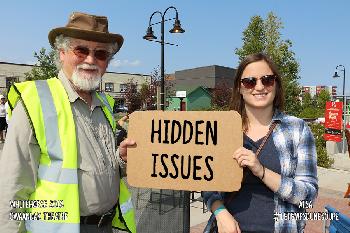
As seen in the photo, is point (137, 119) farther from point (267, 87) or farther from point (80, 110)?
point (267, 87)

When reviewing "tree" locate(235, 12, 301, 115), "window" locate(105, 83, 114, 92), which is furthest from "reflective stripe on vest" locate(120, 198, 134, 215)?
"window" locate(105, 83, 114, 92)

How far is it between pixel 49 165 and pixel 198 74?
Answer: 61.1m

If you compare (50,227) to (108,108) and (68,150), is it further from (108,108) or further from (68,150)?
(108,108)

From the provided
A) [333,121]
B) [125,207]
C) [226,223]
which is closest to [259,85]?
[226,223]

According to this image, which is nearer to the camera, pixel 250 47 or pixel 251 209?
pixel 251 209

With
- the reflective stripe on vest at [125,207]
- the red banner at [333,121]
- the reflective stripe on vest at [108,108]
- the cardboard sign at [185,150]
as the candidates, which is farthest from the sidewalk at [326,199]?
the cardboard sign at [185,150]

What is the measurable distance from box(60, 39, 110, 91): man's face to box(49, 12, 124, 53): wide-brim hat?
0.05 m

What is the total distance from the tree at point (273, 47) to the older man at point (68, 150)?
855 inches

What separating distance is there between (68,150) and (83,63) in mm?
668

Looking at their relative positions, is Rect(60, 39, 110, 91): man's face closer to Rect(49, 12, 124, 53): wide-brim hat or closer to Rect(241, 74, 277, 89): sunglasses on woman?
Rect(49, 12, 124, 53): wide-brim hat

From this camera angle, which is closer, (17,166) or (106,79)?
(17,166)

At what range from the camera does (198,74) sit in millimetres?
62531

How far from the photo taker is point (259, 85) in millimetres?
2223

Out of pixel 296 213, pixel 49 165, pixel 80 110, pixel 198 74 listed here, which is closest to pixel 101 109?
pixel 80 110
